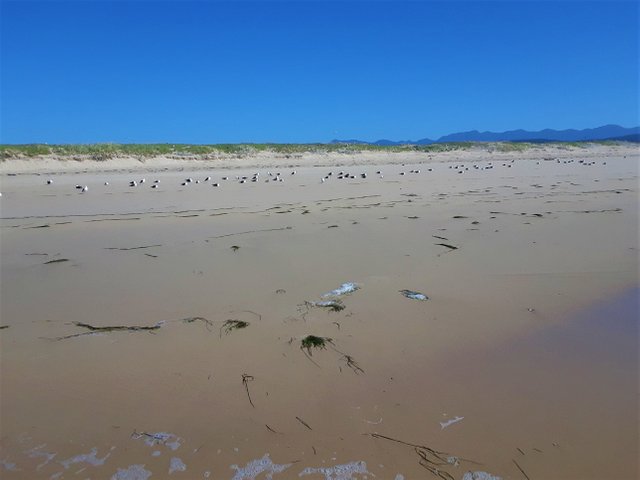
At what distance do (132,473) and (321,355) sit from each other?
1.35m

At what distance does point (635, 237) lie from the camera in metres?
6.18

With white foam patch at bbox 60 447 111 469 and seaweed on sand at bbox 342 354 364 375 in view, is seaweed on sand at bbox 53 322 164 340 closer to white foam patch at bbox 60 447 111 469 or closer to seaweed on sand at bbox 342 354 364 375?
white foam patch at bbox 60 447 111 469

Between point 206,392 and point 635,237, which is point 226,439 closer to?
point 206,392

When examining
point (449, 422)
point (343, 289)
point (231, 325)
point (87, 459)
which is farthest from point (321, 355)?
point (87, 459)

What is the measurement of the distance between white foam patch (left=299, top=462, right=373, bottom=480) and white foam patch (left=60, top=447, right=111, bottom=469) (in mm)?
942

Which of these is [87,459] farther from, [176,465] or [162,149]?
[162,149]

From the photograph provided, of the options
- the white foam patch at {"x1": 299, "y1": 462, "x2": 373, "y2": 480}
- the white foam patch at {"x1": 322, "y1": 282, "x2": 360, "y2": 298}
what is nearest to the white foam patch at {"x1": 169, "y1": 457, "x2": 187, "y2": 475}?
the white foam patch at {"x1": 299, "y1": 462, "x2": 373, "y2": 480}

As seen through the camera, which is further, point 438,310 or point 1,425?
point 438,310

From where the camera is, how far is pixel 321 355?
10.1 feet

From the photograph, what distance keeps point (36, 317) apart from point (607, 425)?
4019mm

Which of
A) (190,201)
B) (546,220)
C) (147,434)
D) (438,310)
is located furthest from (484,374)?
(190,201)

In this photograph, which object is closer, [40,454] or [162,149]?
[40,454]

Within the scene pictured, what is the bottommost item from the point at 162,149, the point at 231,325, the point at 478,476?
the point at 478,476

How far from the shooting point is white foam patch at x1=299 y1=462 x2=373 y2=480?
6.74 feet
